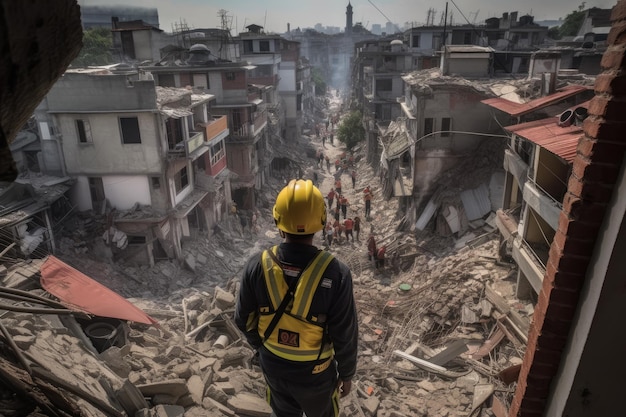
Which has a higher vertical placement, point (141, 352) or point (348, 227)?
point (141, 352)

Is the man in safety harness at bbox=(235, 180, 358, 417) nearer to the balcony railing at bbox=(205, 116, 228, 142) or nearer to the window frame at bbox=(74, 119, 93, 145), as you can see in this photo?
the window frame at bbox=(74, 119, 93, 145)

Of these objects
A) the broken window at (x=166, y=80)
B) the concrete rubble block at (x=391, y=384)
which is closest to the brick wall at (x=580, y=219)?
the concrete rubble block at (x=391, y=384)

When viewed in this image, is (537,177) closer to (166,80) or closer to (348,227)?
(348,227)

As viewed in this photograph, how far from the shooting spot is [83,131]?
21047mm

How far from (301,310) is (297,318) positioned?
0.11 metres

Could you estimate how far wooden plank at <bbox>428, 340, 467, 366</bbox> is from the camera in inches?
471

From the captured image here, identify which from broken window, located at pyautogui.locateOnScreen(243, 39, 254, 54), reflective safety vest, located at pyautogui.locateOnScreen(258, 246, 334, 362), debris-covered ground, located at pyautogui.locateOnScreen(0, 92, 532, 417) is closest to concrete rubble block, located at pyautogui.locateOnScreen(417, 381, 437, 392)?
debris-covered ground, located at pyautogui.locateOnScreen(0, 92, 532, 417)

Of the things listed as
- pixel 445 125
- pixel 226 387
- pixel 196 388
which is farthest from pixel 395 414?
pixel 445 125

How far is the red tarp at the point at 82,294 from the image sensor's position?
9.52 m

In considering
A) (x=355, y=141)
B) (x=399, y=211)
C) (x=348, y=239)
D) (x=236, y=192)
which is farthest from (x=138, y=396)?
(x=355, y=141)

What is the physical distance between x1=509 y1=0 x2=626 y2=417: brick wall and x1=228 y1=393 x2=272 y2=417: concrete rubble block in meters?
4.81

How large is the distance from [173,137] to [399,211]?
542 inches

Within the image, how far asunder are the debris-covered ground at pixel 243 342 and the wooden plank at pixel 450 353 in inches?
1.1

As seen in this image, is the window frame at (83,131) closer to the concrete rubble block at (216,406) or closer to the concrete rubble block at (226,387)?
the concrete rubble block at (226,387)
